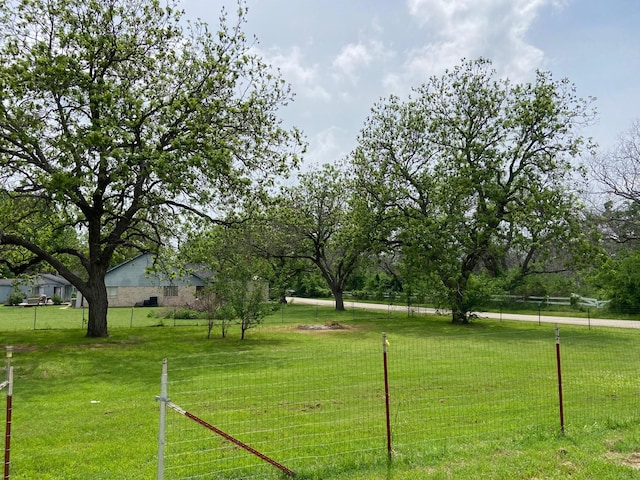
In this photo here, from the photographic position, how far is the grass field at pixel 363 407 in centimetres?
558

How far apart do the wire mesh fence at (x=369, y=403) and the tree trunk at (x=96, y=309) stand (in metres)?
7.89

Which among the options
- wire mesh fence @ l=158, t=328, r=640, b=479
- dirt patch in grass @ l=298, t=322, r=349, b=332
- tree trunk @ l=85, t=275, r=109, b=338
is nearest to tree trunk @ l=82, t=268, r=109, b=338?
tree trunk @ l=85, t=275, r=109, b=338

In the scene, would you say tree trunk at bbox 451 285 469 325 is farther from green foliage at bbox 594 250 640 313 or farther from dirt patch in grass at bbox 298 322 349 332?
green foliage at bbox 594 250 640 313

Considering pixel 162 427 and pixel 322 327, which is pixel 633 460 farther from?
pixel 322 327

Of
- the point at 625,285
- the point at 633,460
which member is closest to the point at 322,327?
the point at 625,285

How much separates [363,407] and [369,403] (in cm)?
34

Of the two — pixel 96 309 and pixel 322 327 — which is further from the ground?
pixel 96 309

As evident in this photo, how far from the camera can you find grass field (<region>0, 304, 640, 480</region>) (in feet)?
18.3

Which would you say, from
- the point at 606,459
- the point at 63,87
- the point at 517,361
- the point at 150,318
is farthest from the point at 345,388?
the point at 150,318

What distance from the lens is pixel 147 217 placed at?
2166cm

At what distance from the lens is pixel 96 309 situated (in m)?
20.6

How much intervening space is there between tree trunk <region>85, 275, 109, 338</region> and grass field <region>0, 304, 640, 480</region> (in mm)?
2332

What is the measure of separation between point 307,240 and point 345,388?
30.1m

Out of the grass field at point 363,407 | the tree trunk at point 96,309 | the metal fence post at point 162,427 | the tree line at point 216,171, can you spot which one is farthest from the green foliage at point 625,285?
the metal fence post at point 162,427
